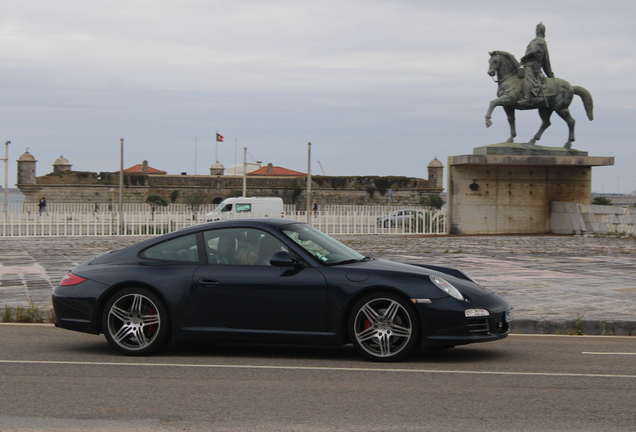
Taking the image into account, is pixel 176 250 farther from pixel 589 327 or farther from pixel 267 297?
pixel 589 327

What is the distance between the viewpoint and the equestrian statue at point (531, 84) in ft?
80.1

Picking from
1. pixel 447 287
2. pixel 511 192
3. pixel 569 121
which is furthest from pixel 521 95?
pixel 447 287

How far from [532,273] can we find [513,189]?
1404 cm

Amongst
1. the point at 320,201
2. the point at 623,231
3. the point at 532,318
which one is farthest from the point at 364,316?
the point at 320,201

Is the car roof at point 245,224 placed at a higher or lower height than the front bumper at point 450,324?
higher

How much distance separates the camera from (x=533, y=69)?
24.5 meters

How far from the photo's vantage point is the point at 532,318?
7.64m

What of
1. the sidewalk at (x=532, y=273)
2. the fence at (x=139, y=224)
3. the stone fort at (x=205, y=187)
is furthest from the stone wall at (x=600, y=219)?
the stone fort at (x=205, y=187)

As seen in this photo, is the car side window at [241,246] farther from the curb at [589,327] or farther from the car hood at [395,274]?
the curb at [589,327]

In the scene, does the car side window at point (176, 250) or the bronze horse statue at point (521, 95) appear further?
the bronze horse statue at point (521, 95)

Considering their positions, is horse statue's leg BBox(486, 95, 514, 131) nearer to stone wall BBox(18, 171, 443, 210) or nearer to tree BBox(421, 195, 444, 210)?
tree BBox(421, 195, 444, 210)

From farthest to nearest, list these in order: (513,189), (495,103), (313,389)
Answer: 1. (513,189)
2. (495,103)
3. (313,389)

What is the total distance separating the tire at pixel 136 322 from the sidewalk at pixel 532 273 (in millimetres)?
3183

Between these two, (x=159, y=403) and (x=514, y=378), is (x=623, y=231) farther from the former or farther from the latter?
(x=159, y=403)
